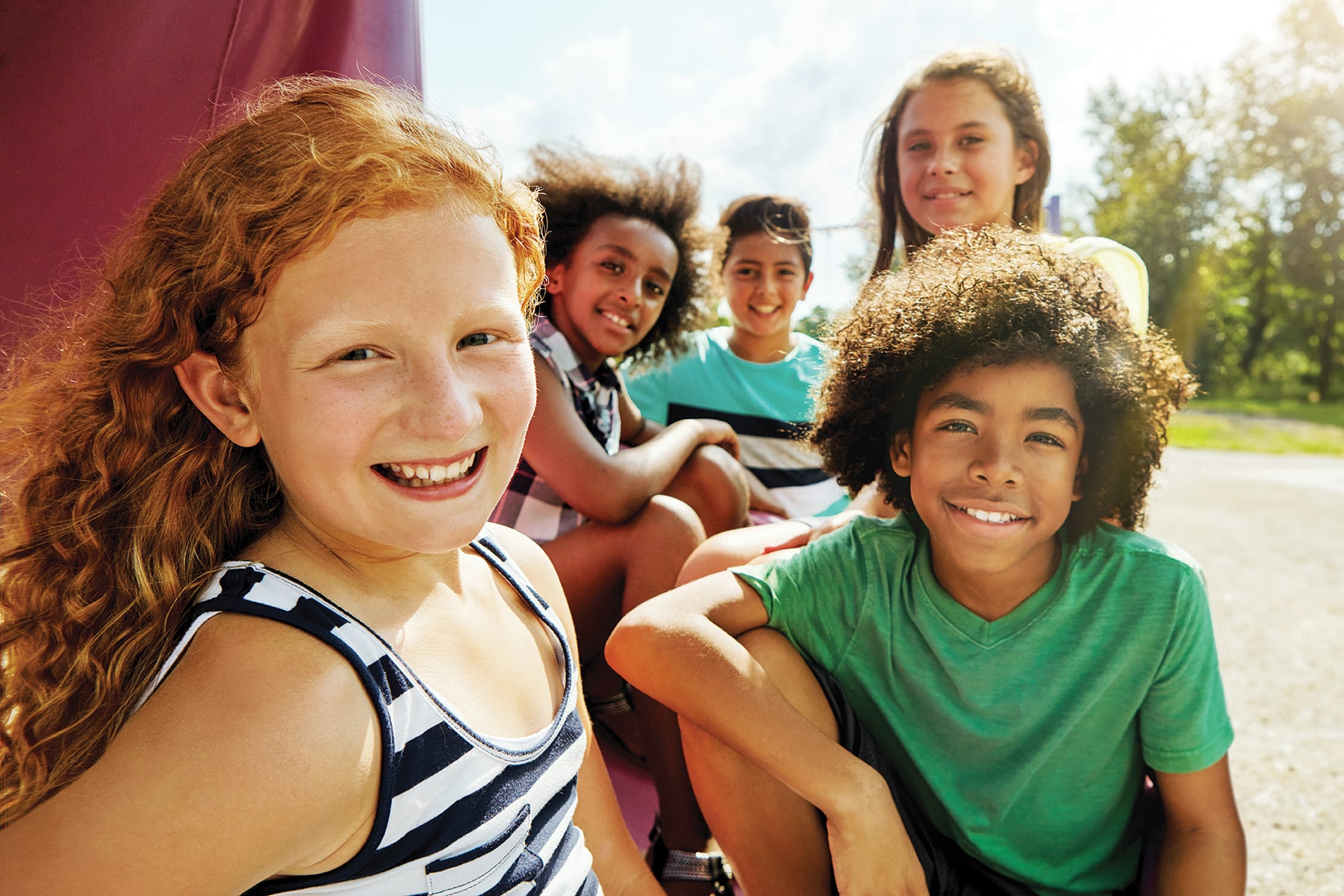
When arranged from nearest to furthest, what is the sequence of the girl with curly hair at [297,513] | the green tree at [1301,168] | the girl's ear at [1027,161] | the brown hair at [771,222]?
1. the girl with curly hair at [297,513]
2. the girl's ear at [1027,161]
3. the brown hair at [771,222]
4. the green tree at [1301,168]

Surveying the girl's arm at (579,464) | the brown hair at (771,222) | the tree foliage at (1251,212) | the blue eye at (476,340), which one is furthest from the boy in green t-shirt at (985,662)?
the tree foliage at (1251,212)

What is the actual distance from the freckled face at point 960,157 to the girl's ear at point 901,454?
951mm

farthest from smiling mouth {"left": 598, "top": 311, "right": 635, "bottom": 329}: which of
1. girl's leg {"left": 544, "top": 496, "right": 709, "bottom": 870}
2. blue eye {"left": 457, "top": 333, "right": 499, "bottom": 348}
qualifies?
blue eye {"left": 457, "top": 333, "right": 499, "bottom": 348}

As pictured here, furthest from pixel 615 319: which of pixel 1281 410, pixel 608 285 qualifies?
pixel 1281 410

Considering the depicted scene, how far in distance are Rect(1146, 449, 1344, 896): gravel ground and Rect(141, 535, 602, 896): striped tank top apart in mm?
1466

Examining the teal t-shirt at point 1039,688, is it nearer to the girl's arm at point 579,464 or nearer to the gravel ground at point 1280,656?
the gravel ground at point 1280,656

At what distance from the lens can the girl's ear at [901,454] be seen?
1.80m

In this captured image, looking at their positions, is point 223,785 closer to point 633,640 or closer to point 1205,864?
point 633,640

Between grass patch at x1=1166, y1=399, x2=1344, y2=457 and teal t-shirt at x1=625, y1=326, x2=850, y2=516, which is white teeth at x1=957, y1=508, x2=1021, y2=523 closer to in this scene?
teal t-shirt at x1=625, y1=326, x2=850, y2=516

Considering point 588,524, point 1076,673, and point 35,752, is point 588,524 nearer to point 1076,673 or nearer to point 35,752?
point 1076,673

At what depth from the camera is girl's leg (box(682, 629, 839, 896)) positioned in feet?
4.91

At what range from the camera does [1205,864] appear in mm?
1419

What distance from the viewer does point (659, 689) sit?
1.52m

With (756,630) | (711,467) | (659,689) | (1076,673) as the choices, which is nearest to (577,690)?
(659,689)
